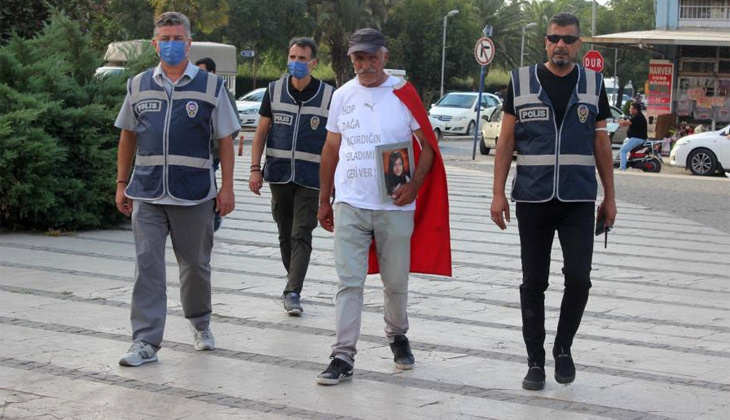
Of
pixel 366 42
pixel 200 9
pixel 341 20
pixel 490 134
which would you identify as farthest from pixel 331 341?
pixel 341 20

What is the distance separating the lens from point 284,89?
8766 millimetres

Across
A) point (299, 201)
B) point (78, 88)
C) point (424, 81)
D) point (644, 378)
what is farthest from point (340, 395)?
point (424, 81)

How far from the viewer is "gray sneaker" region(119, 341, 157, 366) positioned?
A: 22.6 feet

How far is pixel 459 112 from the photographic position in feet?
138

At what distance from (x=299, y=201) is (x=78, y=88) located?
496 cm

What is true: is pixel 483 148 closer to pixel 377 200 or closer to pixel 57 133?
pixel 57 133

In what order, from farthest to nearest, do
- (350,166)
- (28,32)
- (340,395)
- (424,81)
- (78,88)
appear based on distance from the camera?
(424,81)
(28,32)
(78,88)
(350,166)
(340,395)

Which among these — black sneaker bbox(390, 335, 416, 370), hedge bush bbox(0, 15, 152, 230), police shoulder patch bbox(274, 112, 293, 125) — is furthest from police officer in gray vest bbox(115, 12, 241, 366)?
hedge bush bbox(0, 15, 152, 230)

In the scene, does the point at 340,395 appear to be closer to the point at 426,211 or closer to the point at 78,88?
the point at 426,211

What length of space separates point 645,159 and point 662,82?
6.58 metres

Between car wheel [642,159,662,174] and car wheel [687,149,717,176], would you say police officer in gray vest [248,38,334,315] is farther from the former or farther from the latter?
car wheel [642,159,662,174]

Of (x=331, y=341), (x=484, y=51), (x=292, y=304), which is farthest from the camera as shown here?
(x=484, y=51)

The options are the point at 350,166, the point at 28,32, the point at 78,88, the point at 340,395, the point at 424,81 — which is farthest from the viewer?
the point at 424,81

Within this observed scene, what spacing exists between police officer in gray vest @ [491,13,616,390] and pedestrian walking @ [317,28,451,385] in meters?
0.47
